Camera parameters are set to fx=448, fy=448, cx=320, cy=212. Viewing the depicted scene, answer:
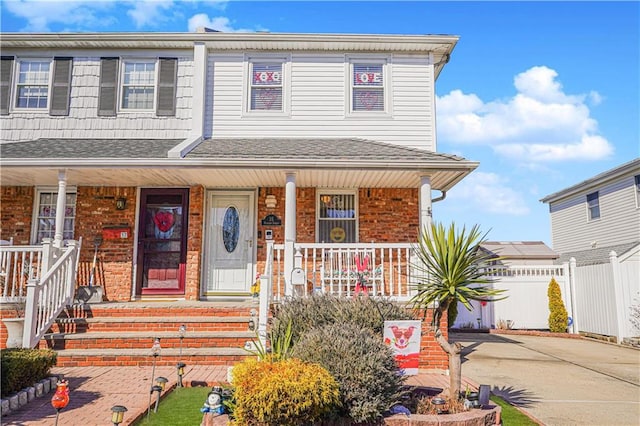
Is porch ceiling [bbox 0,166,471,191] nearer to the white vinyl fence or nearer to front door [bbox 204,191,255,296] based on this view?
front door [bbox 204,191,255,296]

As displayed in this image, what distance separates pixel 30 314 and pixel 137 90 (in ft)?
18.7

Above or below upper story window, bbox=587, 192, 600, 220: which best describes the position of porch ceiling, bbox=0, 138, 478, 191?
below

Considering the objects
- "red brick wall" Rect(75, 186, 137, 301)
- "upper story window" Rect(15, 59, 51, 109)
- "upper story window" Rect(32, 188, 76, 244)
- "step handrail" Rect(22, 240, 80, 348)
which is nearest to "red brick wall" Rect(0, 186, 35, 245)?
"upper story window" Rect(32, 188, 76, 244)

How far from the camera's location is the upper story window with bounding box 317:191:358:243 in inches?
396

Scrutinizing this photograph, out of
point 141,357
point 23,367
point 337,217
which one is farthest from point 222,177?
point 23,367

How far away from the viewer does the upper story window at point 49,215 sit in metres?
9.83

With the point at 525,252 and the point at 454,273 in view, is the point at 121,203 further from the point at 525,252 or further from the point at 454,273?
the point at 525,252

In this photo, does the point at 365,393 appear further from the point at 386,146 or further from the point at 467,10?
the point at 467,10

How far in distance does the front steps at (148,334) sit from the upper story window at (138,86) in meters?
4.76

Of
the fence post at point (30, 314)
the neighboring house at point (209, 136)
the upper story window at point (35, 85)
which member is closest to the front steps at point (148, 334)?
the fence post at point (30, 314)

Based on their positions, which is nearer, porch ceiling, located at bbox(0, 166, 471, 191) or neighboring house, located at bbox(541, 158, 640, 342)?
porch ceiling, located at bbox(0, 166, 471, 191)

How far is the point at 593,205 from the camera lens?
1848 centimetres

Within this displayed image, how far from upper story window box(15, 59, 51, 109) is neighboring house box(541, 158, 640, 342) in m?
14.1

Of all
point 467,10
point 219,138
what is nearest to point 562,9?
point 467,10
